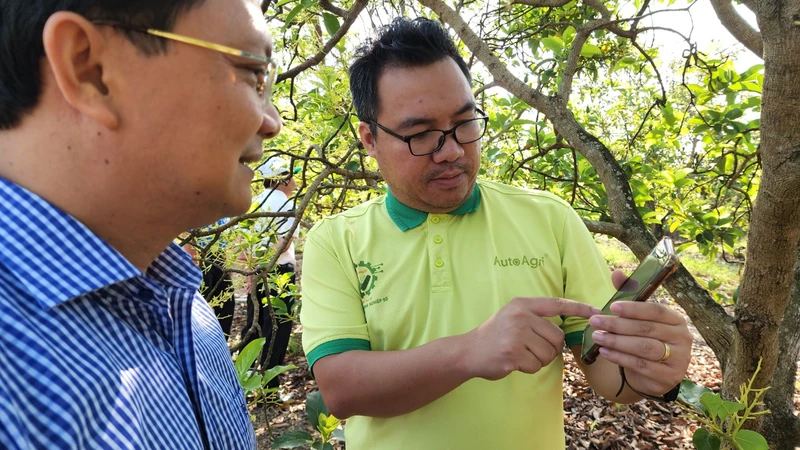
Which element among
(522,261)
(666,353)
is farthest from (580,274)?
(666,353)

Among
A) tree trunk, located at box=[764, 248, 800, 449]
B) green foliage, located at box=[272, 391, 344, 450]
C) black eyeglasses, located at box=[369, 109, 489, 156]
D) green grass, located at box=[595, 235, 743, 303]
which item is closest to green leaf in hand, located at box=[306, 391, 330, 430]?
green foliage, located at box=[272, 391, 344, 450]

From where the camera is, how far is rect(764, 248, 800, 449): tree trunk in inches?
86.5

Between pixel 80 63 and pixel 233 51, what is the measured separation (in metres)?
0.25

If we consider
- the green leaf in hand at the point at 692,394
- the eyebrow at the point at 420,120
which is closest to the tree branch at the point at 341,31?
the eyebrow at the point at 420,120

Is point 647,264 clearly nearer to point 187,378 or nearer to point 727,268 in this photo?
point 187,378

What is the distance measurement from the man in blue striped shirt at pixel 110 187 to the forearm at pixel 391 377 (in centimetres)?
46

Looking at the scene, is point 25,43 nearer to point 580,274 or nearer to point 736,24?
point 580,274

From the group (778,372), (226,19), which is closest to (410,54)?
(226,19)

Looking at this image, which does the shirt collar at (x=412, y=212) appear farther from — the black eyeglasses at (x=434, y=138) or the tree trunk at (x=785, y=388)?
the tree trunk at (x=785, y=388)

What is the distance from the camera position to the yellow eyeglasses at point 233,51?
2.83 feet

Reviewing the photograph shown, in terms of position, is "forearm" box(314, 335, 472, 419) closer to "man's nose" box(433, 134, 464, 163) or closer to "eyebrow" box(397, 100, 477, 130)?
"man's nose" box(433, 134, 464, 163)

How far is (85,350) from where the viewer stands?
764 mm

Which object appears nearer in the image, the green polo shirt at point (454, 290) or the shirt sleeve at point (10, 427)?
the shirt sleeve at point (10, 427)

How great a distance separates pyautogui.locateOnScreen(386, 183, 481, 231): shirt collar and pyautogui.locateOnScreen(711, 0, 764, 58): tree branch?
149cm
